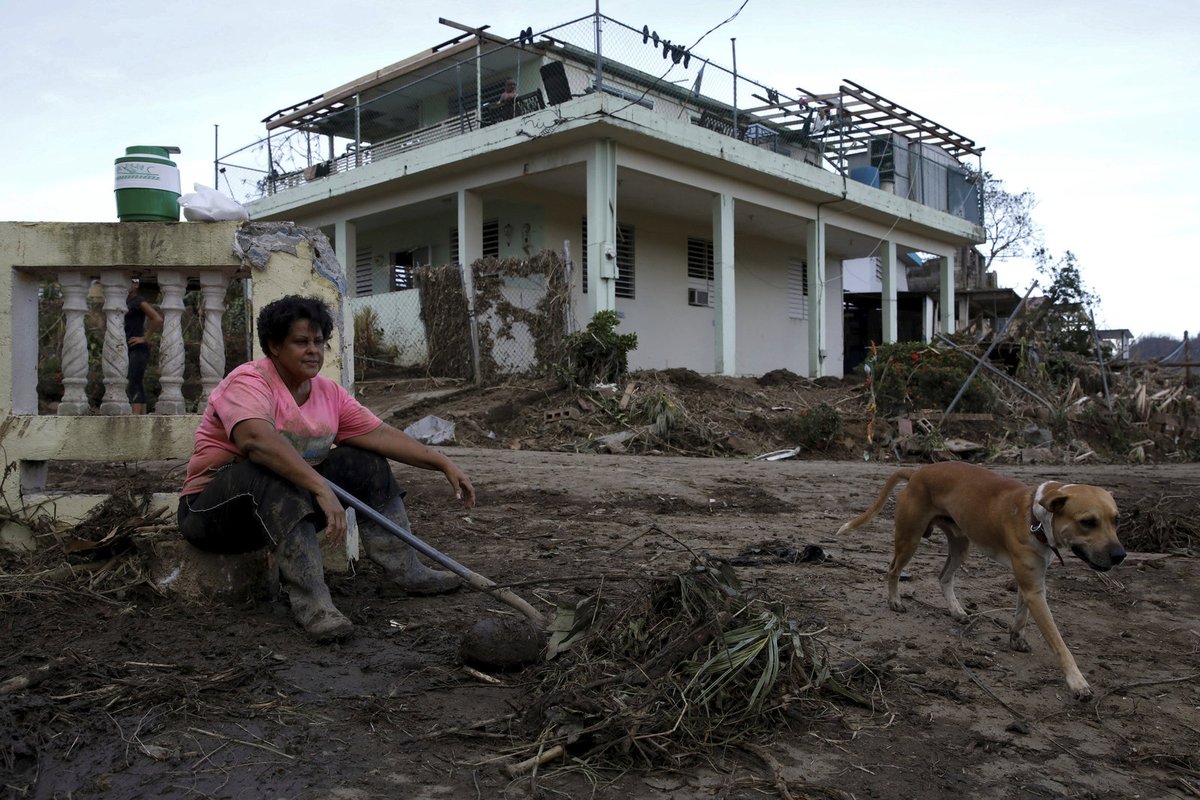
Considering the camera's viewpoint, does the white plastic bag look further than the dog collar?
Yes

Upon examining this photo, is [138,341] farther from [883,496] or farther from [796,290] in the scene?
[796,290]

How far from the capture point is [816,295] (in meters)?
18.5

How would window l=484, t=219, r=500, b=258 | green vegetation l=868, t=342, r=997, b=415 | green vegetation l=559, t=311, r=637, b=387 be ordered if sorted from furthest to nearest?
window l=484, t=219, r=500, b=258 < green vegetation l=868, t=342, r=997, b=415 < green vegetation l=559, t=311, r=637, b=387

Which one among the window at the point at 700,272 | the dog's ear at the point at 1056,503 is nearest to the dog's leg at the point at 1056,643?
the dog's ear at the point at 1056,503

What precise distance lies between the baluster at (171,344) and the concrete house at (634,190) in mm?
8993

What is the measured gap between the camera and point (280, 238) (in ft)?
14.5

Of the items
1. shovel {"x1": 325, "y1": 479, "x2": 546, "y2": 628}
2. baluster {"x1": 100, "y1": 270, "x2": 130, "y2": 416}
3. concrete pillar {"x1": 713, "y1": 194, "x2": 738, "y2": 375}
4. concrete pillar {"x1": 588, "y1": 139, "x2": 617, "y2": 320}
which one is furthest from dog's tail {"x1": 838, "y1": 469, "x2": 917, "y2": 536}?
concrete pillar {"x1": 713, "y1": 194, "x2": 738, "y2": 375}

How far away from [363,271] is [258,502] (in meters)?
17.6

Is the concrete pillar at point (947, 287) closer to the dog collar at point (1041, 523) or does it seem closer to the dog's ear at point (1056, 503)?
the dog collar at point (1041, 523)

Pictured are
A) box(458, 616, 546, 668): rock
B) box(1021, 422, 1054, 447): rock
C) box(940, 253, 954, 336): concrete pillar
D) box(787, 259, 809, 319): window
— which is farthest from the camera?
box(940, 253, 954, 336): concrete pillar

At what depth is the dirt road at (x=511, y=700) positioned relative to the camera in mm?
2504

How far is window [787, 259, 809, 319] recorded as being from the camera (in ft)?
71.1

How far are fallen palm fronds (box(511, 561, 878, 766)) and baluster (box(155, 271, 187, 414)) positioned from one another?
2431 mm

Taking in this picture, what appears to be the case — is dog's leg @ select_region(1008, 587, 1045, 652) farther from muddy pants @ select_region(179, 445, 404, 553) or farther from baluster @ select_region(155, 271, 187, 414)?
baluster @ select_region(155, 271, 187, 414)
